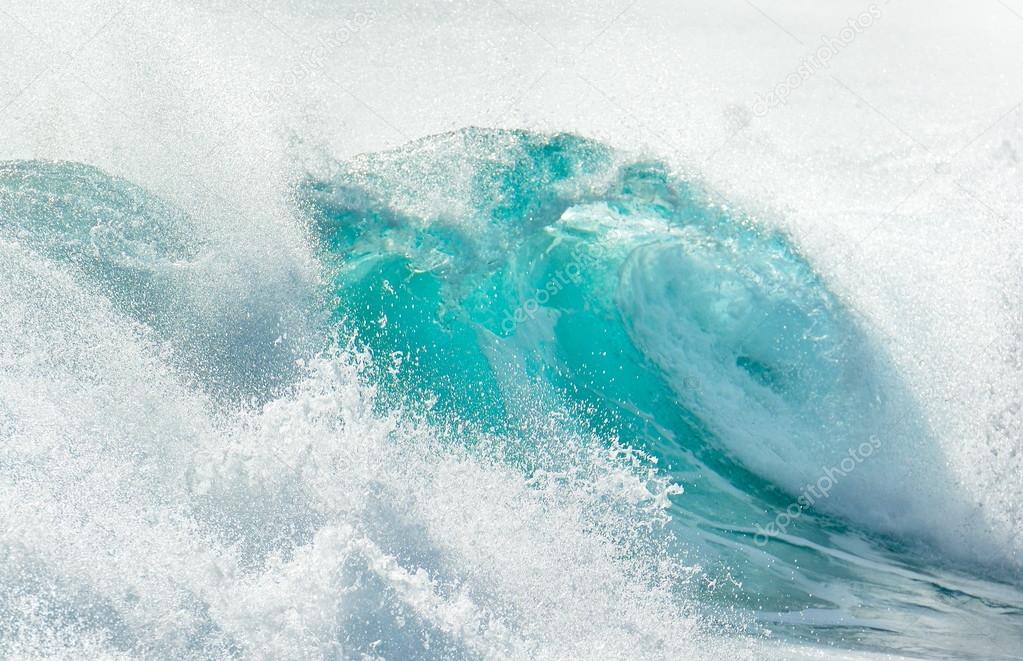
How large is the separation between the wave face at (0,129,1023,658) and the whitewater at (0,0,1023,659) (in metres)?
0.02

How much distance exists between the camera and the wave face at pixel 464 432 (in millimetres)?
3840

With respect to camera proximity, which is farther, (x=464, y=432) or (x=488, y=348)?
(x=488, y=348)

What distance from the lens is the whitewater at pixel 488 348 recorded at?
3939mm

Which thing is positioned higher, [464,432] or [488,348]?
[488,348]

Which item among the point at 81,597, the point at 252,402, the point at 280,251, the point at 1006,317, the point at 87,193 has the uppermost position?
the point at 1006,317

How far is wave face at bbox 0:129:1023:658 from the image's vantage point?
3.84 meters

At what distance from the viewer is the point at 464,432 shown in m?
4.27

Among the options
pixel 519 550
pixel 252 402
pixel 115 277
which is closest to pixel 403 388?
pixel 252 402

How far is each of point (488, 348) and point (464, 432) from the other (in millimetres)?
531

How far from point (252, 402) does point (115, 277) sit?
3.81 ft

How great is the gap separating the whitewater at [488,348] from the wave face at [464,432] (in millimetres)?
18

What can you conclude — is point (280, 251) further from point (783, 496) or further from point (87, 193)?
point (783, 496)

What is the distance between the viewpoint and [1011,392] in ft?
14.5

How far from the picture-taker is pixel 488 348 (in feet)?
14.7
